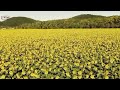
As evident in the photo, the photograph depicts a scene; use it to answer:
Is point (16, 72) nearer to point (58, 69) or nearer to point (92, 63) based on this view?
point (58, 69)

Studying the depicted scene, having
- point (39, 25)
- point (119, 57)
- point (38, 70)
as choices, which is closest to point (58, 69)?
point (38, 70)

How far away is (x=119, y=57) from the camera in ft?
29.5
